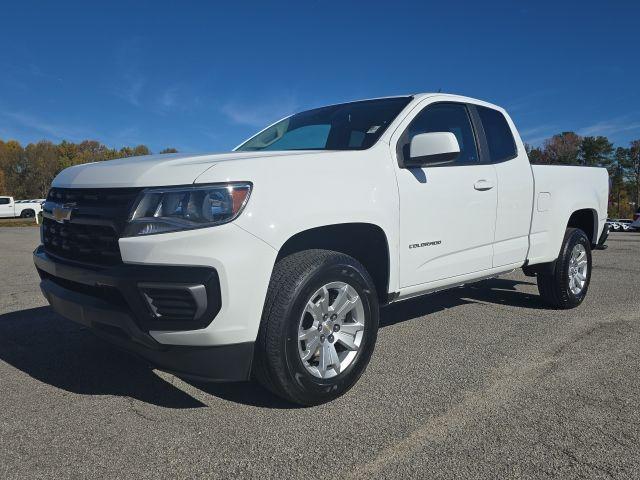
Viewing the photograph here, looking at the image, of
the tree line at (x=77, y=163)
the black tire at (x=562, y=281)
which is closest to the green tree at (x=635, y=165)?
the tree line at (x=77, y=163)

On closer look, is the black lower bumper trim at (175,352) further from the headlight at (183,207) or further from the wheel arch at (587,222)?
the wheel arch at (587,222)

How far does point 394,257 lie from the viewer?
331 cm

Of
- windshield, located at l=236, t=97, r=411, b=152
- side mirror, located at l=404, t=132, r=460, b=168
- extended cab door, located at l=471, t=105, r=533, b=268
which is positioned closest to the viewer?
side mirror, located at l=404, t=132, r=460, b=168

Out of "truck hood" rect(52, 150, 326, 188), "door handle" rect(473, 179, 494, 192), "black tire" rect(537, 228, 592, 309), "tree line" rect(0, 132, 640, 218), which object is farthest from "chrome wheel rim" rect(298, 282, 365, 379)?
"tree line" rect(0, 132, 640, 218)

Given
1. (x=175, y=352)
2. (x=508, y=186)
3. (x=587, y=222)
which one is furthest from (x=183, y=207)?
(x=587, y=222)

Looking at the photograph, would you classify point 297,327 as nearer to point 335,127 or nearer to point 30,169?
point 335,127

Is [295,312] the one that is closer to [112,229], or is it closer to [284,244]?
[284,244]

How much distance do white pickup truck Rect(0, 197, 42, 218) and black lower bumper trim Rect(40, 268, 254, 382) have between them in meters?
41.4

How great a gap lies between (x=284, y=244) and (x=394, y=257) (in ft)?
2.77

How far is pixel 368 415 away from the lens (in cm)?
278

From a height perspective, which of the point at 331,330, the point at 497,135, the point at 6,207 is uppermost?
the point at 497,135

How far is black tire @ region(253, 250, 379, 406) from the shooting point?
2627mm

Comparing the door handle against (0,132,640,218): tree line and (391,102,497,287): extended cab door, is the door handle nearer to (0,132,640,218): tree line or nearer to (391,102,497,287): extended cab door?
(391,102,497,287): extended cab door

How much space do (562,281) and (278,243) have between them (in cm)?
360
